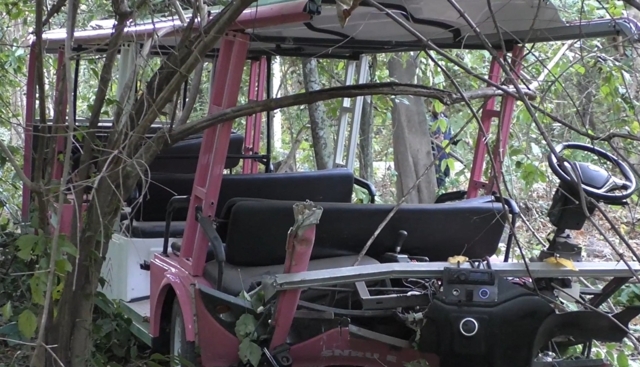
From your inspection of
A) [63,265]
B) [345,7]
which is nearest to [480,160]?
[345,7]

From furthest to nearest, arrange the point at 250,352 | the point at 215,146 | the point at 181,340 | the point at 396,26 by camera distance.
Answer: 1. the point at 396,26
2. the point at 181,340
3. the point at 215,146
4. the point at 250,352

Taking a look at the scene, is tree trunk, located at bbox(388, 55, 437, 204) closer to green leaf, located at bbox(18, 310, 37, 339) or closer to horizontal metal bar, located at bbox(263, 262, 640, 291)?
horizontal metal bar, located at bbox(263, 262, 640, 291)

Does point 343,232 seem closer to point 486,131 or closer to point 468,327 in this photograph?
point 468,327

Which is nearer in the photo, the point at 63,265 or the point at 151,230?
the point at 63,265

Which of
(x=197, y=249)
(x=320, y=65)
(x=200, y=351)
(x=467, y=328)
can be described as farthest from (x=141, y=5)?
(x=320, y=65)

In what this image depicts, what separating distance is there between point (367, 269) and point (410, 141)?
5.36 m

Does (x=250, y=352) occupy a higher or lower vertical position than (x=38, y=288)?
lower

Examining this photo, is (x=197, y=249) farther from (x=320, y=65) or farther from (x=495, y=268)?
(x=320, y=65)

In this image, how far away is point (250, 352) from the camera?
352 cm

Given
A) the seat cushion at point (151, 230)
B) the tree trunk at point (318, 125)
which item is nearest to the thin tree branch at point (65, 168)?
the seat cushion at point (151, 230)

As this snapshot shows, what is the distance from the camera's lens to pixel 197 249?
3973 millimetres

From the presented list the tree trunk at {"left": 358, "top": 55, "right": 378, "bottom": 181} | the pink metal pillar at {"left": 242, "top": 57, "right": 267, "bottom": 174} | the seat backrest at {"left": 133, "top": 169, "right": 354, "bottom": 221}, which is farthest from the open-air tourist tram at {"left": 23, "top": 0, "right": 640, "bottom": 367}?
the tree trunk at {"left": 358, "top": 55, "right": 378, "bottom": 181}

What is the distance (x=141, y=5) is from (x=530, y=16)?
1958 mm

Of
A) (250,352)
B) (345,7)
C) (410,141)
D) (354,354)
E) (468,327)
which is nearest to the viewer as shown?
(345,7)
